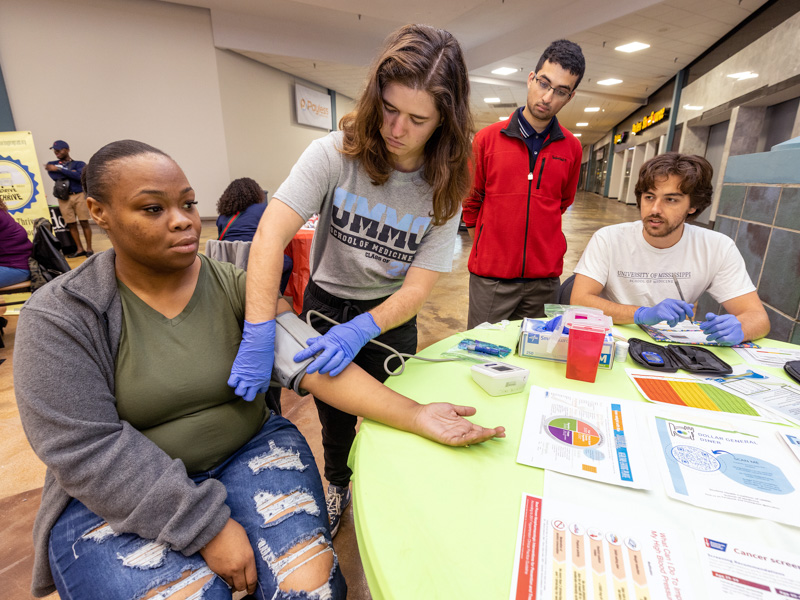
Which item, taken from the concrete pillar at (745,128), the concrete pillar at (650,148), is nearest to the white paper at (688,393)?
the concrete pillar at (745,128)

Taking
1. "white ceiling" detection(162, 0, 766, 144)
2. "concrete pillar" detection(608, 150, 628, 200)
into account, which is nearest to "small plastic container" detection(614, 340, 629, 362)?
"white ceiling" detection(162, 0, 766, 144)

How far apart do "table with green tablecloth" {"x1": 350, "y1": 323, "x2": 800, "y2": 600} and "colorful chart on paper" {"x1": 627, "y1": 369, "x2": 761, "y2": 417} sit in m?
0.06

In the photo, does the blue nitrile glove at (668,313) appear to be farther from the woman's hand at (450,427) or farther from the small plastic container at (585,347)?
the woman's hand at (450,427)

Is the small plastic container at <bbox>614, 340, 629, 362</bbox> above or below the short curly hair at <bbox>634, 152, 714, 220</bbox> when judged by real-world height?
below

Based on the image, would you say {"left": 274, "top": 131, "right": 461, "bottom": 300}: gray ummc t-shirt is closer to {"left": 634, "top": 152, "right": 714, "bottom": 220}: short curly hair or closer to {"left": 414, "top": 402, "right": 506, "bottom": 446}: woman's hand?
{"left": 414, "top": 402, "right": 506, "bottom": 446}: woman's hand

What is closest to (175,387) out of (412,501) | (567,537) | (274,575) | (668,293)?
(274,575)

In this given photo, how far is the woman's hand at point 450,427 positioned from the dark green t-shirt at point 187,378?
1.44ft

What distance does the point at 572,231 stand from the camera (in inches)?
296

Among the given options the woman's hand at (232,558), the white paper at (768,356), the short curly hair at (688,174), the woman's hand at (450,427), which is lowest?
the woman's hand at (232,558)

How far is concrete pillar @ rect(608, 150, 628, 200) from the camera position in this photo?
51.1ft

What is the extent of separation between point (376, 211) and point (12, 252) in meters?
3.11

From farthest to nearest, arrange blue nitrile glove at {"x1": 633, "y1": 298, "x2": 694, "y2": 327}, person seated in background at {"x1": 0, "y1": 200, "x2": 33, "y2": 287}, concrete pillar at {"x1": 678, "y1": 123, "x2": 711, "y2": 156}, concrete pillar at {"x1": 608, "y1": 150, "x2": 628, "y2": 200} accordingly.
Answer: concrete pillar at {"x1": 608, "y1": 150, "x2": 628, "y2": 200} < concrete pillar at {"x1": 678, "y1": 123, "x2": 711, "y2": 156} < person seated in background at {"x1": 0, "y1": 200, "x2": 33, "y2": 287} < blue nitrile glove at {"x1": 633, "y1": 298, "x2": 694, "y2": 327}

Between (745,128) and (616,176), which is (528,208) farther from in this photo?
(616,176)

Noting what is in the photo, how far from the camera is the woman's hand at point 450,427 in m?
0.74
